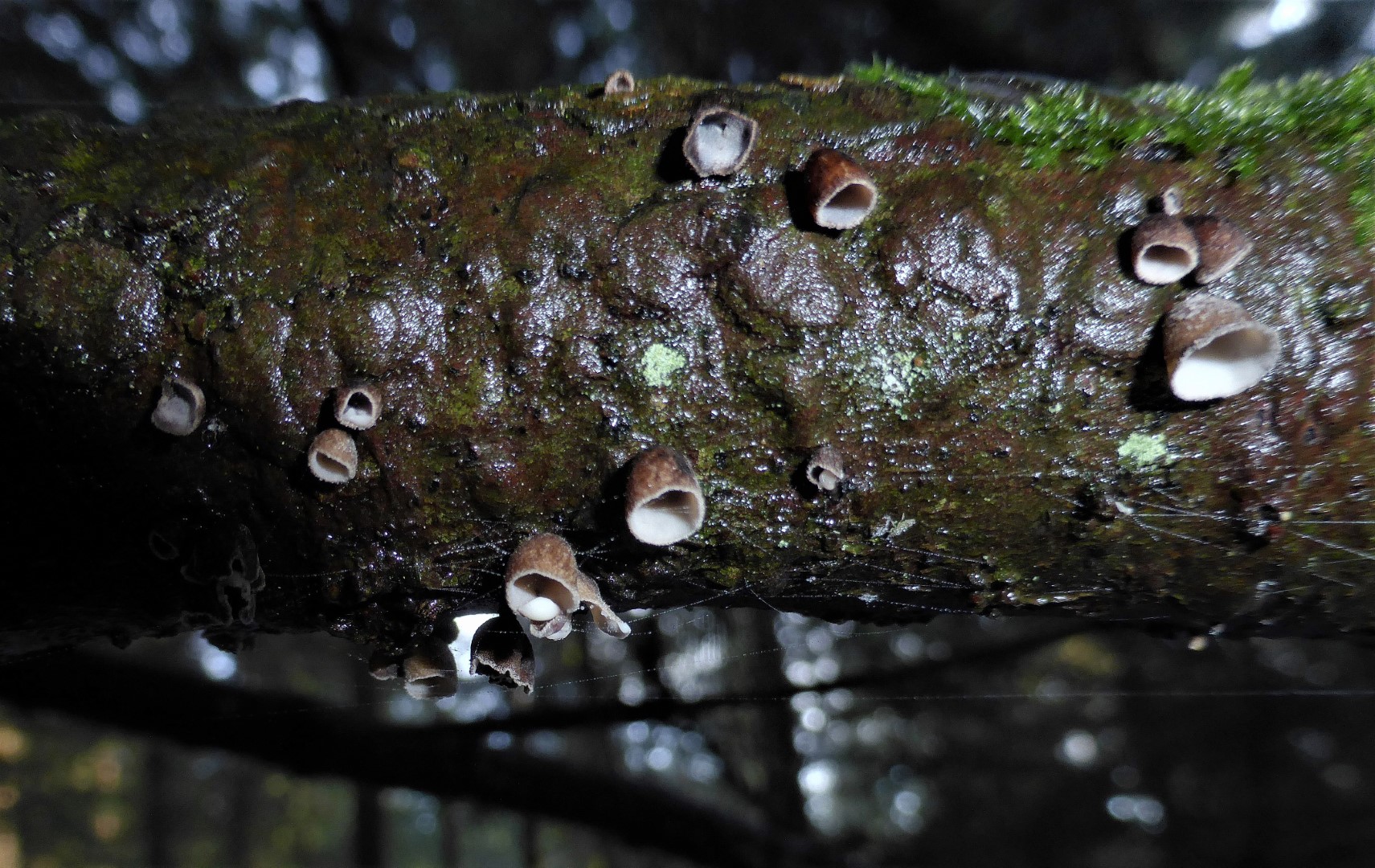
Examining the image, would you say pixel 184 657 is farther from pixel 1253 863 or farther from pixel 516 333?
pixel 1253 863

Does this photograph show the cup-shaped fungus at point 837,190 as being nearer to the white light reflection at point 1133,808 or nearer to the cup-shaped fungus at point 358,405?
the cup-shaped fungus at point 358,405

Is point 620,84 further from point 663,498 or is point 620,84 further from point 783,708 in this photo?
point 783,708

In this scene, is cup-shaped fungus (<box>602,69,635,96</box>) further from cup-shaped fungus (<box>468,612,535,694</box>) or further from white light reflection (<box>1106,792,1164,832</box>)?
white light reflection (<box>1106,792,1164,832</box>)

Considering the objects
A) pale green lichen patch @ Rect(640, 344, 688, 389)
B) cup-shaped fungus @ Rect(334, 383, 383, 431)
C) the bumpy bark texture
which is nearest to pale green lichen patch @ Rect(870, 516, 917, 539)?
the bumpy bark texture

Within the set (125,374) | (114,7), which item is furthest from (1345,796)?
(114,7)

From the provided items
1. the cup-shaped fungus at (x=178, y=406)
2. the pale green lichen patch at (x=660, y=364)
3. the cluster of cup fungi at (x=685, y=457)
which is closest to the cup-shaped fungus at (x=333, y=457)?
the cluster of cup fungi at (x=685, y=457)
